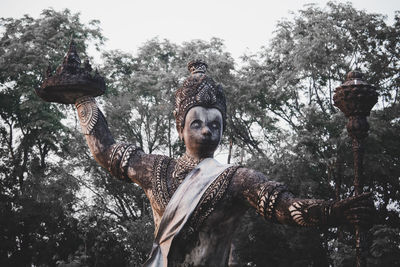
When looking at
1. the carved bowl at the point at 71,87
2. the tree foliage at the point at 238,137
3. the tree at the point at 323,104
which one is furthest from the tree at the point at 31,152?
the carved bowl at the point at 71,87

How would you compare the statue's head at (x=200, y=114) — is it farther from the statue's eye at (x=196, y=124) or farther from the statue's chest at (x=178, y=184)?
the statue's chest at (x=178, y=184)

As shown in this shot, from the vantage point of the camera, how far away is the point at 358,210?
2.52 metres

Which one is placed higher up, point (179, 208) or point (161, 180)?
point (161, 180)

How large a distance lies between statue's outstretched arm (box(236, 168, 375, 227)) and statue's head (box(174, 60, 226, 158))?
1.25 feet

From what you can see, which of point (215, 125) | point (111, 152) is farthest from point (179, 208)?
point (111, 152)

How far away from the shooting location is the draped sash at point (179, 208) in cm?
312

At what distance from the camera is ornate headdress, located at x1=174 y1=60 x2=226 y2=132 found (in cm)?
365

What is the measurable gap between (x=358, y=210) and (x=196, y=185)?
1.11m

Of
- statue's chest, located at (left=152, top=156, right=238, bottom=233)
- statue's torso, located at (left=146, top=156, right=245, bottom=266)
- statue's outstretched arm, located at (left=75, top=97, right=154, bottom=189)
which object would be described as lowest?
statue's torso, located at (left=146, top=156, right=245, bottom=266)

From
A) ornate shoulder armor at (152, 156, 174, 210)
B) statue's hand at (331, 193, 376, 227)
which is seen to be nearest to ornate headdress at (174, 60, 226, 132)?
ornate shoulder armor at (152, 156, 174, 210)

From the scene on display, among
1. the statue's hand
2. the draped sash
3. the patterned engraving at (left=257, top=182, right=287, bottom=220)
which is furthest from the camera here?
the draped sash

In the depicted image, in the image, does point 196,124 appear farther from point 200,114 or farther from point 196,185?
point 196,185

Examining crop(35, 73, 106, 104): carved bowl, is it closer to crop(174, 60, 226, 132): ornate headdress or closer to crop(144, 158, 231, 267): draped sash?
crop(174, 60, 226, 132): ornate headdress

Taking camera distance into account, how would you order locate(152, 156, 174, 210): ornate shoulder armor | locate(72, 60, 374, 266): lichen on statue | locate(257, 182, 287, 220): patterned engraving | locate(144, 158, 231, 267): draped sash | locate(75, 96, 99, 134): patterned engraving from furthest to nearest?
locate(75, 96, 99, 134): patterned engraving, locate(152, 156, 174, 210): ornate shoulder armor, locate(144, 158, 231, 267): draped sash, locate(257, 182, 287, 220): patterned engraving, locate(72, 60, 374, 266): lichen on statue
